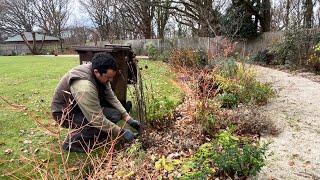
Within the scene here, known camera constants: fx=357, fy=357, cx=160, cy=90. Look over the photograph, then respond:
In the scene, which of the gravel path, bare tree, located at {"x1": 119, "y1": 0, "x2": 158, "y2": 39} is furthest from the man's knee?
bare tree, located at {"x1": 119, "y1": 0, "x2": 158, "y2": 39}

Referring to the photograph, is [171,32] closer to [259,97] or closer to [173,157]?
[259,97]

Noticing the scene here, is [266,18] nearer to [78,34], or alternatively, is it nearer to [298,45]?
[298,45]

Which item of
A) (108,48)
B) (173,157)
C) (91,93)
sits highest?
(108,48)

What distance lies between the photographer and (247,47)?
21.0m

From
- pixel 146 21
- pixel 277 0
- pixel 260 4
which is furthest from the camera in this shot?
pixel 146 21

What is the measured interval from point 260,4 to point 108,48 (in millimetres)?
16569

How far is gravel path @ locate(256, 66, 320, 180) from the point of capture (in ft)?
12.5

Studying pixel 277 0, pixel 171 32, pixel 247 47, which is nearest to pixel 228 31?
pixel 247 47

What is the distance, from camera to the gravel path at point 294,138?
150 inches

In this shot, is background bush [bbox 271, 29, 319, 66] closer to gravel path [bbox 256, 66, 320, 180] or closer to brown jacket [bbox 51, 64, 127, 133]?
gravel path [bbox 256, 66, 320, 180]

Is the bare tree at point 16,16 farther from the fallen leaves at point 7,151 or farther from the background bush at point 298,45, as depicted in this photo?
the fallen leaves at point 7,151

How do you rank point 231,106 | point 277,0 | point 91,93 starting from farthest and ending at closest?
point 277,0 < point 231,106 < point 91,93

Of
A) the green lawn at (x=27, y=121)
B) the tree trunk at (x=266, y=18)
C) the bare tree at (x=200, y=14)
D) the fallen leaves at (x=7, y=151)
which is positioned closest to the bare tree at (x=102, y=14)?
the bare tree at (x=200, y=14)

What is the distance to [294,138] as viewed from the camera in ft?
16.0
